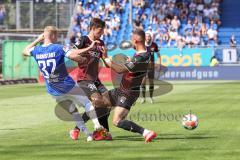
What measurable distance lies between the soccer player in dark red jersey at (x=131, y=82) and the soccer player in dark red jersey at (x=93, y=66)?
36cm

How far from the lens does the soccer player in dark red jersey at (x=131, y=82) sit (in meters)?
12.5

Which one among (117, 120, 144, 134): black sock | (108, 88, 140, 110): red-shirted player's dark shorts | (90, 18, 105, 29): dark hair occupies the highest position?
(90, 18, 105, 29): dark hair

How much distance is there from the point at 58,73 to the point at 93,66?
2.84 ft

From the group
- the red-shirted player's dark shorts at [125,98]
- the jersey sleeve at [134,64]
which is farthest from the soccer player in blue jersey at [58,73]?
the jersey sleeve at [134,64]

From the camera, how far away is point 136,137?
13.5 meters

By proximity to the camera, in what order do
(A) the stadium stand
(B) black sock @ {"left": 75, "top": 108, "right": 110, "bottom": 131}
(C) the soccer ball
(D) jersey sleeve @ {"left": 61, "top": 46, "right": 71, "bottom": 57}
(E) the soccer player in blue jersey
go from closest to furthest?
1. (D) jersey sleeve @ {"left": 61, "top": 46, "right": 71, "bottom": 57}
2. (E) the soccer player in blue jersey
3. (B) black sock @ {"left": 75, "top": 108, "right": 110, "bottom": 131}
4. (C) the soccer ball
5. (A) the stadium stand

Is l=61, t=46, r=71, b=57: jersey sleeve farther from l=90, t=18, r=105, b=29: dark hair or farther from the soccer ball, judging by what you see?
the soccer ball

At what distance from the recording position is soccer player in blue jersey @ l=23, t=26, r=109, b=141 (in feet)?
42.0

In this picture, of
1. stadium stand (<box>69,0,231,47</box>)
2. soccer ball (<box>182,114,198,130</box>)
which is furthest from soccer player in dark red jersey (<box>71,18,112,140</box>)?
stadium stand (<box>69,0,231,47</box>)

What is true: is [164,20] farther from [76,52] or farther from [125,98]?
[76,52]

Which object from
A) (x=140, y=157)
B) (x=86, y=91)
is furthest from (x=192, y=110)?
(x=140, y=157)

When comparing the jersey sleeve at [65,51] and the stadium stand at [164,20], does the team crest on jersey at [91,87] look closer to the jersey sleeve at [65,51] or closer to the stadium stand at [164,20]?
the jersey sleeve at [65,51]

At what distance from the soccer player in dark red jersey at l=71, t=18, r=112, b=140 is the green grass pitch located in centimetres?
59

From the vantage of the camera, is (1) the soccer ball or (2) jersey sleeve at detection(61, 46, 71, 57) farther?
(1) the soccer ball
